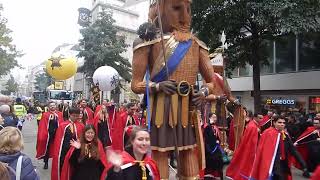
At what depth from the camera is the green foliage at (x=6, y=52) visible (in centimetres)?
2884

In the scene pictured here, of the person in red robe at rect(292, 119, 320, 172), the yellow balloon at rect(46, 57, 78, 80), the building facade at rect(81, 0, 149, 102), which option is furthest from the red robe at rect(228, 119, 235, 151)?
the building facade at rect(81, 0, 149, 102)

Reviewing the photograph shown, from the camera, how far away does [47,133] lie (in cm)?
1148

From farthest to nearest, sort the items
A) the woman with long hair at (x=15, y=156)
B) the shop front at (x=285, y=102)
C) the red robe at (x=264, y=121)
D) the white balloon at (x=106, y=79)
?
the shop front at (x=285, y=102)
the white balloon at (x=106, y=79)
the red robe at (x=264, y=121)
the woman with long hair at (x=15, y=156)

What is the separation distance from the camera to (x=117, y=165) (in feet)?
11.5

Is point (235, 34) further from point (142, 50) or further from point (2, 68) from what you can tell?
point (2, 68)

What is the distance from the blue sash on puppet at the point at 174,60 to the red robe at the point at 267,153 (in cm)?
324

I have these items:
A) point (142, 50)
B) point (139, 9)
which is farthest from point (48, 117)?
point (139, 9)

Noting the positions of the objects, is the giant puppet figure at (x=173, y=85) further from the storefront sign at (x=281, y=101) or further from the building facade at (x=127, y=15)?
the building facade at (x=127, y=15)

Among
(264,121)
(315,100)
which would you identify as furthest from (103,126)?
(315,100)

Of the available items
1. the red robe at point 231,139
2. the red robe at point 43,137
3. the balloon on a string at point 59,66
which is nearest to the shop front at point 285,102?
the red robe at point 231,139

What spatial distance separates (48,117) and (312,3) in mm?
9558

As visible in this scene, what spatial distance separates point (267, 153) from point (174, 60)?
3380 mm

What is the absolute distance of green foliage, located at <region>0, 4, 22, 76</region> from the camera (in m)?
28.8

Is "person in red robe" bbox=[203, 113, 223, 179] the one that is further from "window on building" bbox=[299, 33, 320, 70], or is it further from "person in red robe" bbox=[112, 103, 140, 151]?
"window on building" bbox=[299, 33, 320, 70]
